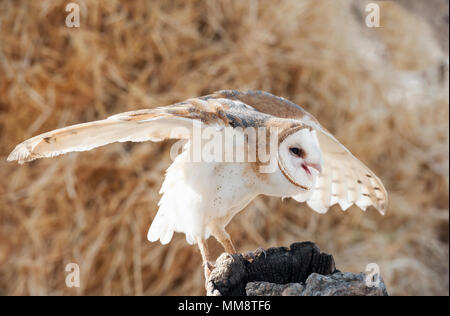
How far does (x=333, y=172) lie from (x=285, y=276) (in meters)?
0.28

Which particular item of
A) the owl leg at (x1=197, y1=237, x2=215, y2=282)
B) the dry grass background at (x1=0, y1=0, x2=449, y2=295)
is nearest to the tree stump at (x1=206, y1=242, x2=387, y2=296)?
the owl leg at (x1=197, y1=237, x2=215, y2=282)

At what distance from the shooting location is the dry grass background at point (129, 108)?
1.63 meters

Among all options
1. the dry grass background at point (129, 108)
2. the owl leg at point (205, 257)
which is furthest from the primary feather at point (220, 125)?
the dry grass background at point (129, 108)

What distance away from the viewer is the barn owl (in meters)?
0.73

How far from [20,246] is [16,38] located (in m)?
0.58

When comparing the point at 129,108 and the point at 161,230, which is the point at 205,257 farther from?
the point at 129,108

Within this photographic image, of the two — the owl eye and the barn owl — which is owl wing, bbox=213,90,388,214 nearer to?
the barn owl

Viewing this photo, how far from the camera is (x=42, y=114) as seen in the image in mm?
1653

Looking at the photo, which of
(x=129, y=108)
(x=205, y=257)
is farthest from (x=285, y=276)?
(x=129, y=108)

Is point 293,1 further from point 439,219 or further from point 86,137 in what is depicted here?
point 86,137

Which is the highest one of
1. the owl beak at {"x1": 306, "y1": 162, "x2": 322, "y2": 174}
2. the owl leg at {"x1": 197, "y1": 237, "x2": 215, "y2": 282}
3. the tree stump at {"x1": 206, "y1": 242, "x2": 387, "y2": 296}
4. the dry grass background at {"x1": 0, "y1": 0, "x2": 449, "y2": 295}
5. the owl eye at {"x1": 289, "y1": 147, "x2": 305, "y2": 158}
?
the dry grass background at {"x1": 0, "y1": 0, "x2": 449, "y2": 295}

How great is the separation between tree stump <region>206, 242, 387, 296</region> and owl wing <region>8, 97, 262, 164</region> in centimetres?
18

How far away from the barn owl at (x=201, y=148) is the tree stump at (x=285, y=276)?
0.09m

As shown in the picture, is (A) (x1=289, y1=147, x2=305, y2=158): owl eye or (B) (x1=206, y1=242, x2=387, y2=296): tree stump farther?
(A) (x1=289, y1=147, x2=305, y2=158): owl eye
